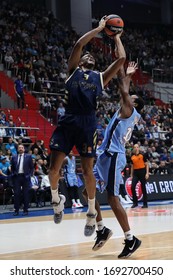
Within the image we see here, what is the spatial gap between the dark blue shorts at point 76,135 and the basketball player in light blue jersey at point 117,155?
351 millimetres

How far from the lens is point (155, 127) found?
1088 inches

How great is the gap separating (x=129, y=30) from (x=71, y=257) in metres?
33.9

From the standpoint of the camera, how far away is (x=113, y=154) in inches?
279

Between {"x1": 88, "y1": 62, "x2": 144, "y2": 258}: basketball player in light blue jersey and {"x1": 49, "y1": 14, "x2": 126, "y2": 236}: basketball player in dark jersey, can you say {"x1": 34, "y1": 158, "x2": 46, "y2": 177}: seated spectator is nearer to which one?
{"x1": 88, "y1": 62, "x2": 144, "y2": 258}: basketball player in light blue jersey

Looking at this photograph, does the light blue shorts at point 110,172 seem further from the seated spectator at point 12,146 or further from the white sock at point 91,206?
the seated spectator at point 12,146

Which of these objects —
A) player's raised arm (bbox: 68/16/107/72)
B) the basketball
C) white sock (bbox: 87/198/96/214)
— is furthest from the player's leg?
the basketball

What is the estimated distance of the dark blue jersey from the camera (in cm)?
667

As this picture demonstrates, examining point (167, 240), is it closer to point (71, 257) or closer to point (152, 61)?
point (71, 257)

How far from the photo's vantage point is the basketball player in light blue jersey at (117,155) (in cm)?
694

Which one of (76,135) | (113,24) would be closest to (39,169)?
(76,135)

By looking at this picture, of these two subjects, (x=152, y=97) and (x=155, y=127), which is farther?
(x=152, y=97)
